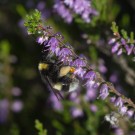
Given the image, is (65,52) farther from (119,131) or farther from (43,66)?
(119,131)

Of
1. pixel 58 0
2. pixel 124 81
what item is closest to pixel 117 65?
pixel 124 81

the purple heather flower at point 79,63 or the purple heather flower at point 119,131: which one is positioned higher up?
the purple heather flower at point 79,63

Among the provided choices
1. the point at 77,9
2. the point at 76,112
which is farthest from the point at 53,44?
the point at 76,112

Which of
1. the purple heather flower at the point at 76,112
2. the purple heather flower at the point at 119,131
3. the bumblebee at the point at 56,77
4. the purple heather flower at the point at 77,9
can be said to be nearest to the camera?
the bumblebee at the point at 56,77

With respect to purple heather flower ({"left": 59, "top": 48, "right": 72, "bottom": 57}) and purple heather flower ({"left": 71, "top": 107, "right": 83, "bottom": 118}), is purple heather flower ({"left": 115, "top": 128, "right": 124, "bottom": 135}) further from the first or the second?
purple heather flower ({"left": 59, "top": 48, "right": 72, "bottom": 57})

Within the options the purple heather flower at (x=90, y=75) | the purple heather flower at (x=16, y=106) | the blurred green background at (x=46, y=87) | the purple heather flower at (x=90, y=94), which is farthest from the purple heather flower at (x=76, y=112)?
the purple heather flower at (x=90, y=75)

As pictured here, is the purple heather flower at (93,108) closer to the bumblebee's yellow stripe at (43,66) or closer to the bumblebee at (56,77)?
the bumblebee at (56,77)

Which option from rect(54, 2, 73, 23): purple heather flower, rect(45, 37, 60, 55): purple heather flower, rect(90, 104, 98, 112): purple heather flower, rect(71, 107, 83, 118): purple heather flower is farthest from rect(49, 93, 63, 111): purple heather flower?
rect(45, 37, 60, 55): purple heather flower

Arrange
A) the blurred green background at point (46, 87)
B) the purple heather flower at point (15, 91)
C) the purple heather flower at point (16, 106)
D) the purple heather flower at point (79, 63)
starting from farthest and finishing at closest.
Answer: the purple heather flower at point (16, 106)
the purple heather flower at point (15, 91)
the blurred green background at point (46, 87)
the purple heather flower at point (79, 63)

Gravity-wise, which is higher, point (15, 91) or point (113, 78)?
point (113, 78)
